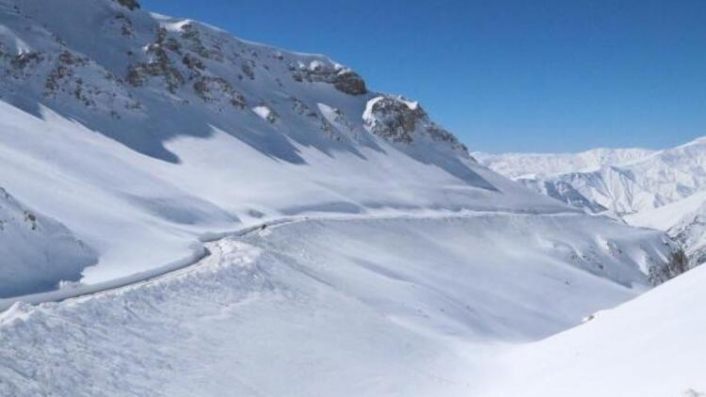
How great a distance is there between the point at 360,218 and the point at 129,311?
36868 mm

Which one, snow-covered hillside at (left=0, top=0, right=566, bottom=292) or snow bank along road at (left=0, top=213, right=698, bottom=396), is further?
snow-covered hillside at (left=0, top=0, right=566, bottom=292)

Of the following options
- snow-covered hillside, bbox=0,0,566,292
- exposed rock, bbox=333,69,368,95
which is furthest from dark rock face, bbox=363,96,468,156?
exposed rock, bbox=333,69,368,95

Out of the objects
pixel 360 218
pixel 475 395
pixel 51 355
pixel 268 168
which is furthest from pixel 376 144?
pixel 51 355

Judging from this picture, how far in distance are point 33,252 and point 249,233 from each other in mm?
19320

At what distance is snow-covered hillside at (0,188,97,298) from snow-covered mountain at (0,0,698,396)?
0.11 meters

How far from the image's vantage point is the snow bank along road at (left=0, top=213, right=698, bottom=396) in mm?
15742

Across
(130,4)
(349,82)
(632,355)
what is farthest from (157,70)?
(632,355)

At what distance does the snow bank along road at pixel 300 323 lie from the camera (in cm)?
1574

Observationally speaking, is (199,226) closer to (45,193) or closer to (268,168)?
(45,193)

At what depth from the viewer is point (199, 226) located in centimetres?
4003

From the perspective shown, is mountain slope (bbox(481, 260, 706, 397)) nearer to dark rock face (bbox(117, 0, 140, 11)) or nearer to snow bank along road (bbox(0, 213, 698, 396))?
snow bank along road (bbox(0, 213, 698, 396))

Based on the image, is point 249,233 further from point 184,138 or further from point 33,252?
point 184,138

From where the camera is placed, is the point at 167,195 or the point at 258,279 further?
the point at 167,195

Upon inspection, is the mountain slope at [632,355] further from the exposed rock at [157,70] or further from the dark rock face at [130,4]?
the dark rock face at [130,4]
